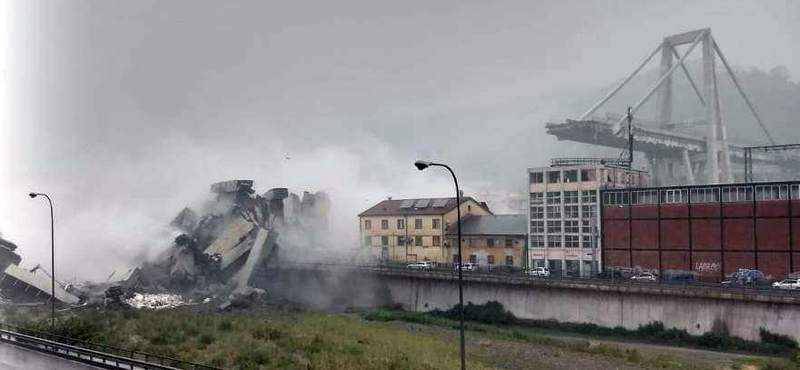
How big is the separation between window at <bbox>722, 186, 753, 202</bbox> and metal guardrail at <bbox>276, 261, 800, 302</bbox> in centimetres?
921

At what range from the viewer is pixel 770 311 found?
50219mm

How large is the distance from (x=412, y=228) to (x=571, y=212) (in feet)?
77.2

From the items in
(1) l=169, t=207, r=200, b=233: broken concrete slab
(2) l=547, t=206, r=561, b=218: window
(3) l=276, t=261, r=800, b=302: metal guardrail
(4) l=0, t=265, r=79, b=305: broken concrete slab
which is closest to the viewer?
(3) l=276, t=261, r=800, b=302: metal guardrail

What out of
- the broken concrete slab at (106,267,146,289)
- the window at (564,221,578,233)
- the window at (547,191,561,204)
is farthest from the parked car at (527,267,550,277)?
the broken concrete slab at (106,267,146,289)

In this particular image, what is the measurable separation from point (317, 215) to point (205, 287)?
988 inches

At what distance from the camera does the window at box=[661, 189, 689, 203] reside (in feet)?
216

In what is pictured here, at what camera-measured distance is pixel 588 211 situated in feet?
248

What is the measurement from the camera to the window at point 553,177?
8031 centimetres

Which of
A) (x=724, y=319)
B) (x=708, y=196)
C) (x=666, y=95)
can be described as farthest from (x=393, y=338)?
(x=666, y=95)

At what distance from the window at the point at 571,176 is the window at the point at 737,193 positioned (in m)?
17.6

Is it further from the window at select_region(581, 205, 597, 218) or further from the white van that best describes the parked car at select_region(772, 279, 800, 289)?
the white van

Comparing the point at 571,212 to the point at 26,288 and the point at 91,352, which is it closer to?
the point at 91,352

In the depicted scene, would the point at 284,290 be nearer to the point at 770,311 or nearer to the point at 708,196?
the point at 708,196

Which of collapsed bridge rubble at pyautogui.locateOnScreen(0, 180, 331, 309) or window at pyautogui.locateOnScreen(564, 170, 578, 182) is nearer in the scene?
collapsed bridge rubble at pyautogui.locateOnScreen(0, 180, 331, 309)
